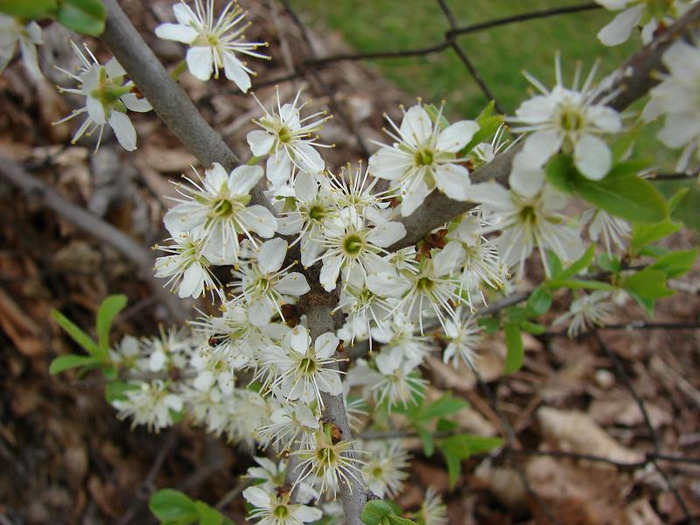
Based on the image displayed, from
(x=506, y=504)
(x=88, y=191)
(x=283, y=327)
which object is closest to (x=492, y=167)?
(x=283, y=327)

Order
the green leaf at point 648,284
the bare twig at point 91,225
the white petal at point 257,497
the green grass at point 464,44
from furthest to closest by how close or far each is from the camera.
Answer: the green grass at point 464,44 < the bare twig at point 91,225 < the green leaf at point 648,284 < the white petal at point 257,497

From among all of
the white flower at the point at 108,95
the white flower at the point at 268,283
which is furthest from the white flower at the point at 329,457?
the white flower at the point at 108,95

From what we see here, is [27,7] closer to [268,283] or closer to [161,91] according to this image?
[161,91]

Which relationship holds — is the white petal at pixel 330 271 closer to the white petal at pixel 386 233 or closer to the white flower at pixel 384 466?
the white petal at pixel 386 233

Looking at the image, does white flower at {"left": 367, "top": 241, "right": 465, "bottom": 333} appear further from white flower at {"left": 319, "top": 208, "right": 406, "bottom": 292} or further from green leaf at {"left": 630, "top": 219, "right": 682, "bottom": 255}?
green leaf at {"left": 630, "top": 219, "right": 682, "bottom": 255}

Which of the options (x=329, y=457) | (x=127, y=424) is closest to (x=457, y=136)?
(x=329, y=457)

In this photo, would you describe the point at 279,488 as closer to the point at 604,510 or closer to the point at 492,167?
the point at 492,167
